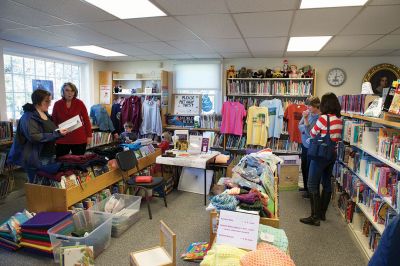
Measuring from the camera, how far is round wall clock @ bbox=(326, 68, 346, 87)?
543 centimetres

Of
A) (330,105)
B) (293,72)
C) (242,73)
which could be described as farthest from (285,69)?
(330,105)

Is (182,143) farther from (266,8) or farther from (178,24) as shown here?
(266,8)

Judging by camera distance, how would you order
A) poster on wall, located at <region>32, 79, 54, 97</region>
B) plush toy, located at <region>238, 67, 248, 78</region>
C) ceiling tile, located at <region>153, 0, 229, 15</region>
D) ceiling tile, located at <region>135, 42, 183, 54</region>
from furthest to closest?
plush toy, located at <region>238, 67, 248, 78</region> < poster on wall, located at <region>32, 79, 54, 97</region> < ceiling tile, located at <region>135, 42, 183, 54</region> < ceiling tile, located at <region>153, 0, 229, 15</region>

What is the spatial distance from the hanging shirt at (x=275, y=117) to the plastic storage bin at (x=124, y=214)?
10.2 ft

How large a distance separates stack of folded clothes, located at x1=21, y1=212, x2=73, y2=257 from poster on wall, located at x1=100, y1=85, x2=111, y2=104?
409cm

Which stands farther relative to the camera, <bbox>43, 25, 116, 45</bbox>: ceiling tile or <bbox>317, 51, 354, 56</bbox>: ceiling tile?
<bbox>317, 51, 354, 56</bbox>: ceiling tile

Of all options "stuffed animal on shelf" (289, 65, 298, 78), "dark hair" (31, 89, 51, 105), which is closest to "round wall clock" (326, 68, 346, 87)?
"stuffed animal on shelf" (289, 65, 298, 78)

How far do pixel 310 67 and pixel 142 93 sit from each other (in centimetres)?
368

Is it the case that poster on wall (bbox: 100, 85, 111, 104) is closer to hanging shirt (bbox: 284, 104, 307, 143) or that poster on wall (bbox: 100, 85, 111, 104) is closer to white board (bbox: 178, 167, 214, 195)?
white board (bbox: 178, 167, 214, 195)

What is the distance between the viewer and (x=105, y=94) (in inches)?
257

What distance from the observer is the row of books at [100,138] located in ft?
18.1

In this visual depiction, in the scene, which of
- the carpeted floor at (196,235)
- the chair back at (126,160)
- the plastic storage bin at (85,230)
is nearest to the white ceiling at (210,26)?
the chair back at (126,160)

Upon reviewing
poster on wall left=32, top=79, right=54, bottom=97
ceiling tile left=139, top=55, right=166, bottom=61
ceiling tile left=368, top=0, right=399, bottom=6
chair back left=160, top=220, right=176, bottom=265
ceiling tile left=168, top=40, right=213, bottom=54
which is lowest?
chair back left=160, top=220, right=176, bottom=265

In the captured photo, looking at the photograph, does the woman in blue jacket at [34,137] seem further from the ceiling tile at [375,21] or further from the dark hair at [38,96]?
the ceiling tile at [375,21]
